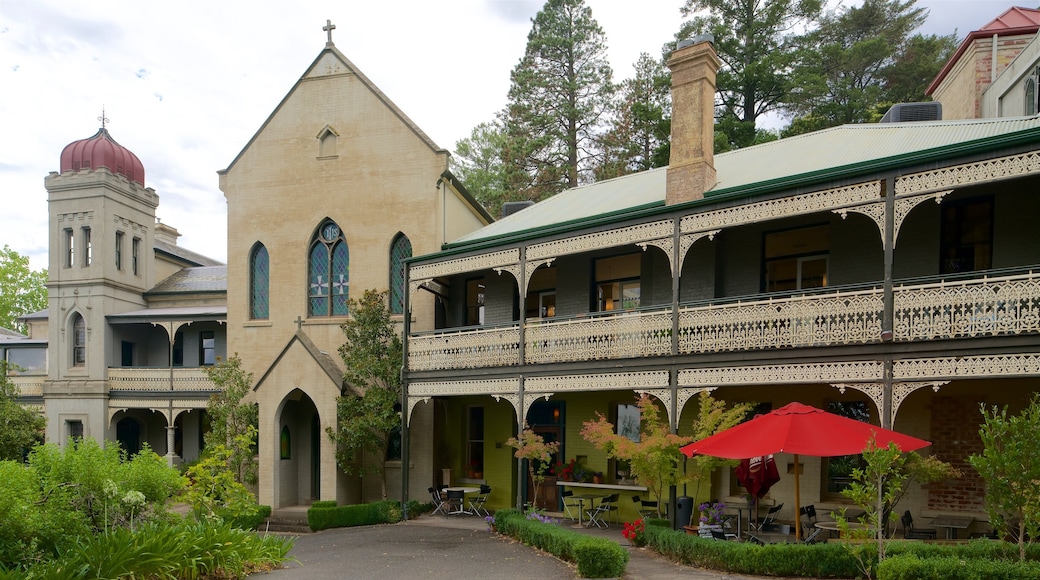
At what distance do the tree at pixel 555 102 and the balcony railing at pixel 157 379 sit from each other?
19.4 metres

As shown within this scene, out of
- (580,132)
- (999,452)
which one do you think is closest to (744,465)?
(999,452)

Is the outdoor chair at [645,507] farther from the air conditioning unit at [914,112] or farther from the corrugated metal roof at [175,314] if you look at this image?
the corrugated metal roof at [175,314]

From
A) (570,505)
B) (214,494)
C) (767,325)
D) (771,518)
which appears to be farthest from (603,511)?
(214,494)

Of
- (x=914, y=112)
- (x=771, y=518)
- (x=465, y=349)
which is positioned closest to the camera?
(x=771, y=518)

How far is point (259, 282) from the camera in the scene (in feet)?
85.5

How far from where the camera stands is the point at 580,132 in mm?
43531

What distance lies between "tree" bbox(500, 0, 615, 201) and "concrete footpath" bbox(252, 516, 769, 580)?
25585 mm

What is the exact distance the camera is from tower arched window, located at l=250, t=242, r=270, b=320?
25.9m

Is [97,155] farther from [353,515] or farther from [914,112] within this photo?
[914,112]

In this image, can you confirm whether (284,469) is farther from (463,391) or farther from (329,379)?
(463,391)

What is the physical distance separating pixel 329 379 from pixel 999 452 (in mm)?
16423

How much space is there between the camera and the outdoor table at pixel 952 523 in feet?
45.3

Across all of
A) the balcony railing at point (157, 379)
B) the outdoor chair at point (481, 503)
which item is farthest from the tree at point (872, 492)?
the balcony railing at point (157, 379)

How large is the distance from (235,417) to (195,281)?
1370 cm
